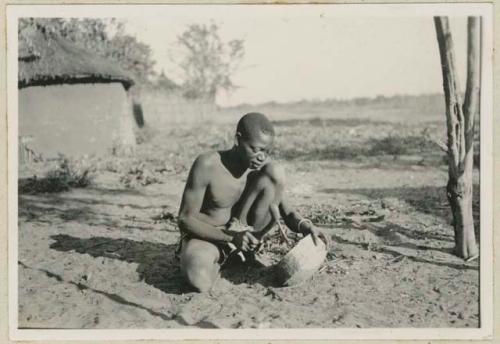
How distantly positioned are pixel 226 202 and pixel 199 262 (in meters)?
0.44

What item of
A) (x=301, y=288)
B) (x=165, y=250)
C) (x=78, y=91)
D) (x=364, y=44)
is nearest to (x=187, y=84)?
(x=78, y=91)

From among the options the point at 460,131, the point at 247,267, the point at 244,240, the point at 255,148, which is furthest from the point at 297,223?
the point at 460,131

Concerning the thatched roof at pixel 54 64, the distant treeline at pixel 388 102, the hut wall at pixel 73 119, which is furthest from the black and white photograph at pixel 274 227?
the distant treeline at pixel 388 102

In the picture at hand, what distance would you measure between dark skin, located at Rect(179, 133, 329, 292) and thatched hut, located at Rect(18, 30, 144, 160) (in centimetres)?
627

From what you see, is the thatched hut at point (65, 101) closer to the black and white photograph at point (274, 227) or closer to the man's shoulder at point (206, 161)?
the black and white photograph at point (274, 227)

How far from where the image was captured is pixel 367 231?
4.32 meters

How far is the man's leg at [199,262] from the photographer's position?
310cm

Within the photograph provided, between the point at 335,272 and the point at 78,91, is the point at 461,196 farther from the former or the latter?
the point at 78,91

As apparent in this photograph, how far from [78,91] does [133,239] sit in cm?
575

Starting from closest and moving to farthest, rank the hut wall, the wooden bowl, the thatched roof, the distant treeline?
the wooden bowl
the thatched roof
the hut wall
the distant treeline

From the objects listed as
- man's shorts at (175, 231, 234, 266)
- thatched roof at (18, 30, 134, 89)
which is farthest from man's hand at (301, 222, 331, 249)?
thatched roof at (18, 30, 134, 89)

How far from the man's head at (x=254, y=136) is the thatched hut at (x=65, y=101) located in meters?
6.42

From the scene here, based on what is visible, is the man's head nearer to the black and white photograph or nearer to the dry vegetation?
the black and white photograph

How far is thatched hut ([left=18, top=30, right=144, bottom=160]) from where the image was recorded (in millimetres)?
8641
